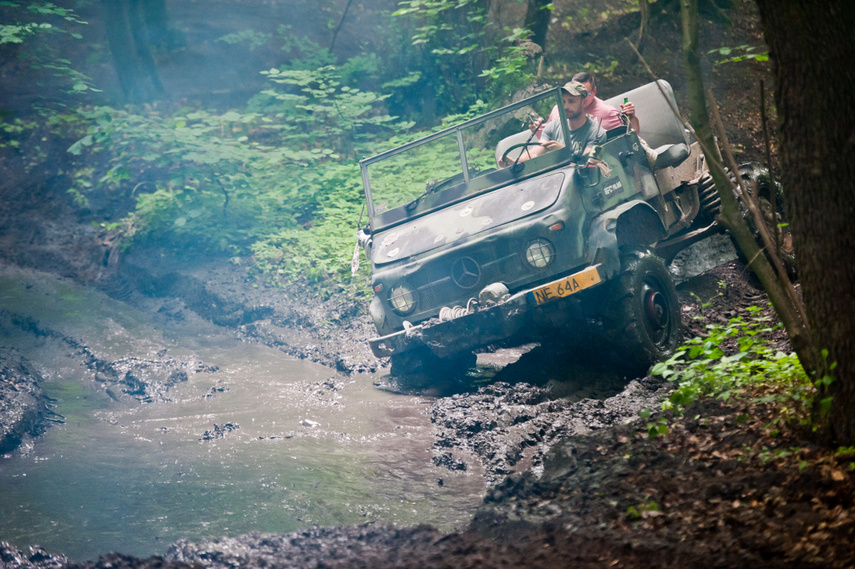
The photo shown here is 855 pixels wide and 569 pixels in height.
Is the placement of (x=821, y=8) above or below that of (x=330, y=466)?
above

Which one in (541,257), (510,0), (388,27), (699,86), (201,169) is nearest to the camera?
(699,86)

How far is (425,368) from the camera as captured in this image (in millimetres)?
6500

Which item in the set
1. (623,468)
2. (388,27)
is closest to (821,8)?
(623,468)

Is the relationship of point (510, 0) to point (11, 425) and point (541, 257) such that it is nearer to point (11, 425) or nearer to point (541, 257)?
point (541, 257)

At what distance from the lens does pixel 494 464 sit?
176 inches

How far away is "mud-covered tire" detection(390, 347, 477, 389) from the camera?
6379 mm

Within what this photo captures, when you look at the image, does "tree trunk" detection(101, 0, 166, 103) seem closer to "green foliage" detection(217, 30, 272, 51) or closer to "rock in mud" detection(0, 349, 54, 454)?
"green foliage" detection(217, 30, 272, 51)

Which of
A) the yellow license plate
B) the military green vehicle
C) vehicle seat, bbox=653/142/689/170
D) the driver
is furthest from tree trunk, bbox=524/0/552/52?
the yellow license plate

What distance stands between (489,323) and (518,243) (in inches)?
A: 28.2

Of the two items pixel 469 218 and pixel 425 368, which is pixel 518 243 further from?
pixel 425 368

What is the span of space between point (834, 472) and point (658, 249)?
4.22 meters

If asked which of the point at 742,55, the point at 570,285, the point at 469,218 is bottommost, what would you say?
the point at 570,285

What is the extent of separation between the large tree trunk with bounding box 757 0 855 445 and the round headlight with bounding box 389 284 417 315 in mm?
3446

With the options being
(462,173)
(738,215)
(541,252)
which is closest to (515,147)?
(462,173)
